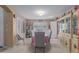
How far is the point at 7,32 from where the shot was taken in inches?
108

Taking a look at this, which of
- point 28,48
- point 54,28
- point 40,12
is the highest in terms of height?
point 40,12

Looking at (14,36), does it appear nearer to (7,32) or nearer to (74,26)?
(7,32)

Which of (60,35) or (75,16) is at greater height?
(75,16)

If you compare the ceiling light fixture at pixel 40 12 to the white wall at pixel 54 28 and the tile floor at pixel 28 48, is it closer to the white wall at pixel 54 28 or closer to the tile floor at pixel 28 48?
the white wall at pixel 54 28

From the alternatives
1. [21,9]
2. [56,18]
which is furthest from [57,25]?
[21,9]

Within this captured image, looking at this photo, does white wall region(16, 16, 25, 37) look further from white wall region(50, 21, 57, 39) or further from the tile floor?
white wall region(50, 21, 57, 39)

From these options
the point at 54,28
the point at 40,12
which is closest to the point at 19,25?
the point at 40,12

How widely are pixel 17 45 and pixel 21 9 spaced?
31.6 inches

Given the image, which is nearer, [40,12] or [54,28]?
[40,12]

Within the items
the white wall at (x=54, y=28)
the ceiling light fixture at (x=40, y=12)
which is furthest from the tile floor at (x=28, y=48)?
the ceiling light fixture at (x=40, y=12)

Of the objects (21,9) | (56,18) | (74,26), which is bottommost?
(74,26)

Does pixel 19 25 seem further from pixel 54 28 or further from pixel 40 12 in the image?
pixel 54 28

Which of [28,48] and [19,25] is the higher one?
[19,25]
